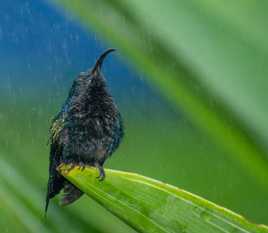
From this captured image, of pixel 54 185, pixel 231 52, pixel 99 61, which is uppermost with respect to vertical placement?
pixel 231 52

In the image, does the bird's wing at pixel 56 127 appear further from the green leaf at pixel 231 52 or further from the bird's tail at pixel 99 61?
the green leaf at pixel 231 52

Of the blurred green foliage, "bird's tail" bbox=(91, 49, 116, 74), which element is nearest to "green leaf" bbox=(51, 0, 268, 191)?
the blurred green foliage

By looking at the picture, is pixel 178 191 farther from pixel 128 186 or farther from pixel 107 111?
pixel 107 111

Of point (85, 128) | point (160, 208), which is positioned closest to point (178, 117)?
point (85, 128)

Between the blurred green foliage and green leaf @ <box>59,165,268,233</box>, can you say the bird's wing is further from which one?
green leaf @ <box>59,165,268,233</box>

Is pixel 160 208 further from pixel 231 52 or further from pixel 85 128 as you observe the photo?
pixel 85 128

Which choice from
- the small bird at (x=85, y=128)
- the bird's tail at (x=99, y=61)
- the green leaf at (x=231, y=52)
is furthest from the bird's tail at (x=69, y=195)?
the green leaf at (x=231, y=52)
